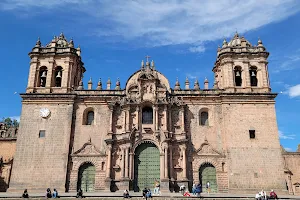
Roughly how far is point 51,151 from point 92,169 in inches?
142

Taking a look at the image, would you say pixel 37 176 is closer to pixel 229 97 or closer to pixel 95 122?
pixel 95 122

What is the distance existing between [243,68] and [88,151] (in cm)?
1542

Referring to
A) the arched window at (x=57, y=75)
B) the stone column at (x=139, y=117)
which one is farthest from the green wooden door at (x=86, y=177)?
the arched window at (x=57, y=75)

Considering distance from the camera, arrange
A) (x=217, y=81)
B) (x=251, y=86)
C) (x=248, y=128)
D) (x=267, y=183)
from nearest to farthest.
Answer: (x=267, y=183), (x=248, y=128), (x=251, y=86), (x=217, y=81)

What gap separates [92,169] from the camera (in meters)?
25.8

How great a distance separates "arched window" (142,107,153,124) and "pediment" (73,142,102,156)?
460cm

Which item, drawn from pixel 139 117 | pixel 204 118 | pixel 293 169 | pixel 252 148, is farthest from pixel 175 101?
pixel 293 169

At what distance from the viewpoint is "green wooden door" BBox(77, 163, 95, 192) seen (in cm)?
2527

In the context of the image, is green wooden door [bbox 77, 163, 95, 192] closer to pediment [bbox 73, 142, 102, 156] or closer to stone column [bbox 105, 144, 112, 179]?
pediment [bbox 73, 142, 102, 156]

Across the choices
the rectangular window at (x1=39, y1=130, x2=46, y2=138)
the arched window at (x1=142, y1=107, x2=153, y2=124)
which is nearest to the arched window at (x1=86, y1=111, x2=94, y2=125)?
the rectangular window at (x1=39, y1=130, x2=46, y2=138)

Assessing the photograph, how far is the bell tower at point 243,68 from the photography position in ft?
91.9

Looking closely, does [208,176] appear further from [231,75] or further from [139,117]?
[231,75]

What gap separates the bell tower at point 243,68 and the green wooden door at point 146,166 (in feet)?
27.8

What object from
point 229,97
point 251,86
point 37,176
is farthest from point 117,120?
point 251,86
